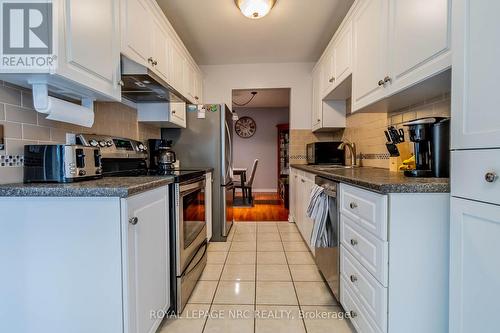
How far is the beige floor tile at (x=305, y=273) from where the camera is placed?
7.03 feet

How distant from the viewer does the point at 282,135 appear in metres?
7.27

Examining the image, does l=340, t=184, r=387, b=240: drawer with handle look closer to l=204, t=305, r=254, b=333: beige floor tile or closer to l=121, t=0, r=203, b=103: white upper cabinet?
l=204, t=305, r=254, b=333: beige floor tile

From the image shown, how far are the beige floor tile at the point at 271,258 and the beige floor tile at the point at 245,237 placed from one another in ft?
1.56

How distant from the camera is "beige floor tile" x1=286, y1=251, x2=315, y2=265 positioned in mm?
2459

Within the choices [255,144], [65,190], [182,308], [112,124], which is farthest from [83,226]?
[255,144]

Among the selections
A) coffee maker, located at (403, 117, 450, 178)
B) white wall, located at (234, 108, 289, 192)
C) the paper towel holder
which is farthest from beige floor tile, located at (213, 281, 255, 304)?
white wall, located at (234, 108, 289, 192)

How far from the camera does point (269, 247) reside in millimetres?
2883

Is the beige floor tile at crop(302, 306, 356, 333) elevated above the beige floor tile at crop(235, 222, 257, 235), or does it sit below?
below

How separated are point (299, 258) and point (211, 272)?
2.84ft

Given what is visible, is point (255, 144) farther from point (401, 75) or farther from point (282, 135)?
point (401, 75)

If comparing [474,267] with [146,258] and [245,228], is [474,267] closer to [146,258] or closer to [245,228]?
[146,258]

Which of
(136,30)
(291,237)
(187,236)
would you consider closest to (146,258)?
(187,236)

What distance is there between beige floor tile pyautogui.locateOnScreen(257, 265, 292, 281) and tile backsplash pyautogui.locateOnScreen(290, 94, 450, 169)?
1.29 meters

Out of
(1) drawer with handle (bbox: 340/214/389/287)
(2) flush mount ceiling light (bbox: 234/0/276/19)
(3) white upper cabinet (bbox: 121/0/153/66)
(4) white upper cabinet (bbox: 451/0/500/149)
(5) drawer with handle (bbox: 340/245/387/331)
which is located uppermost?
(2) flush mount ceiling light (bbox: 234/0/276/19)
